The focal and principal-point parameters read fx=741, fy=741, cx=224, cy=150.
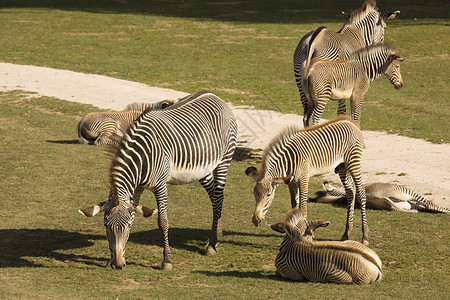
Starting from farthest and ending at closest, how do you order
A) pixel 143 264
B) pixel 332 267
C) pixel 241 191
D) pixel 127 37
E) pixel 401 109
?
pixel 127 37 < pixel 401 109 < pixel 241 191 < pixel 143 264 < pixel 332 267

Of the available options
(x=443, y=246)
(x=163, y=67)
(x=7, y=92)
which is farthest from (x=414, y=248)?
(x=163, y=67)

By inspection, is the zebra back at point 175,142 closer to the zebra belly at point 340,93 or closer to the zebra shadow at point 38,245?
the zebra shadow at point 38,245

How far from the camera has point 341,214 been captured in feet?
40.3

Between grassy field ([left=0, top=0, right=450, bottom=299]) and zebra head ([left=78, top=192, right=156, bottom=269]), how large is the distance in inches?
9.6

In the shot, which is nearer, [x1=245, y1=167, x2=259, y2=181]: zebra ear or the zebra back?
the zebra back

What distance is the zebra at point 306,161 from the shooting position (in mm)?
9766

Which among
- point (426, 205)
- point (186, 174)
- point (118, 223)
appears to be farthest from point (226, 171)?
point (426, 205)

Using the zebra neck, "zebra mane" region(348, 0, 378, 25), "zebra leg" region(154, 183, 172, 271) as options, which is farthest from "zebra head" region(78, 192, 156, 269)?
"zebra mane" region(348, 0, 378, 25)

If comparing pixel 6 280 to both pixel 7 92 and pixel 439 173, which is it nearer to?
pixel 439 173

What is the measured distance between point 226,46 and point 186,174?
21565 mm

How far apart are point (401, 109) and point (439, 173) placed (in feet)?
22.2

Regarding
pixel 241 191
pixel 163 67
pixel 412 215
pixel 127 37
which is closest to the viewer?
pixel 412 215

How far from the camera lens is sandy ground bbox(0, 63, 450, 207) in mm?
14172

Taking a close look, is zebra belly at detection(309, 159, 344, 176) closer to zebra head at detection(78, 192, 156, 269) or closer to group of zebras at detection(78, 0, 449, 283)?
group of zebras at detection(78, 0, 449, 283)
